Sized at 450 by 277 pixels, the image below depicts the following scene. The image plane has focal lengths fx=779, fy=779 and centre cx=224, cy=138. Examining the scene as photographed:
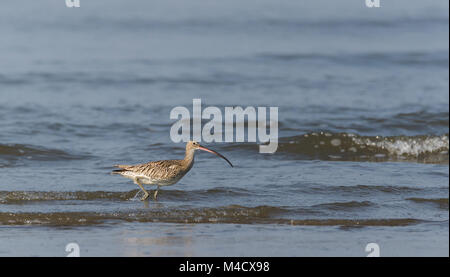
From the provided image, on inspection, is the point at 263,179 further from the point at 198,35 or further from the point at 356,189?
the point at 198,35

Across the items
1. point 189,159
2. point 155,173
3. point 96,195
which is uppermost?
point 189,159

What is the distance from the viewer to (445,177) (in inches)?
376

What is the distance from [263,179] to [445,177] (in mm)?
2265

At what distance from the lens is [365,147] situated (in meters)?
11.4

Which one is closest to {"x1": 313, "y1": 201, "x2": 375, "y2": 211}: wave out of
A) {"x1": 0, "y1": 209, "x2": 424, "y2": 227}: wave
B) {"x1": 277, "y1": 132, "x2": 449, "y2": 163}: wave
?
{"x1": 0, "y1": 209, "x2": 424, "y2": 227}: wave

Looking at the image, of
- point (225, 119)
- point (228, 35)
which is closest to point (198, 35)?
point (228, 35)

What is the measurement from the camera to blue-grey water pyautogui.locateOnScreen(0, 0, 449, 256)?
23.2 feet

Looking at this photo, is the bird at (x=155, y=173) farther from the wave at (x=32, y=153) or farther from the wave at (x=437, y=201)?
the wave at (x=437, y=201)

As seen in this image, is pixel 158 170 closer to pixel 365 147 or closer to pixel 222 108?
pixel 365 147

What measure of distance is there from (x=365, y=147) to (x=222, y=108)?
10.5 feet

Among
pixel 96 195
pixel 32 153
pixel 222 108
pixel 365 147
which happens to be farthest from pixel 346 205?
pixel 222 108

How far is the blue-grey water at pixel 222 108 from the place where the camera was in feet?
23.2

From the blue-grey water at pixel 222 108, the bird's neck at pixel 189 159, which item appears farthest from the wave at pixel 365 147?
the bird's neck at pixel 189 159

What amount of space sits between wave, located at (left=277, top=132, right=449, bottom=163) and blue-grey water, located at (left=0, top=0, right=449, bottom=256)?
0.03m
